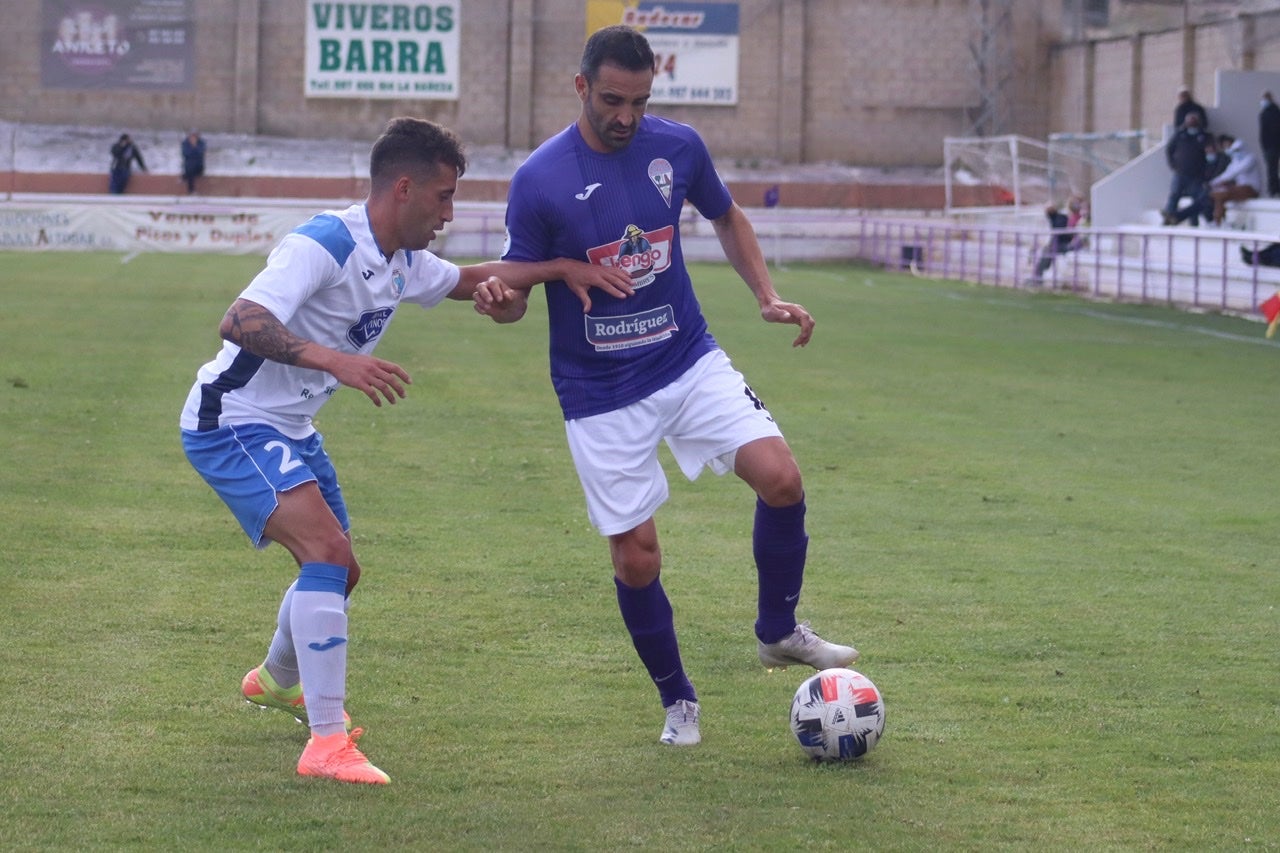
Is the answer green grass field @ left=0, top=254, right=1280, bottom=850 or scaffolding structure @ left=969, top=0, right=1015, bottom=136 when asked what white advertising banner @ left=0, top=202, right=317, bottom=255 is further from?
scaffolding structure @ left=969, top=0, right=1015, bottom=136

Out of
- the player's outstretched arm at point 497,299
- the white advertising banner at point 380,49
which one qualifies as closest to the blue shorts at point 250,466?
the player's outstretched arm at point 497,299

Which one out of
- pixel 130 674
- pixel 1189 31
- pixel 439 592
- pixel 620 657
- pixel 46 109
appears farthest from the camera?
pixel 46 109

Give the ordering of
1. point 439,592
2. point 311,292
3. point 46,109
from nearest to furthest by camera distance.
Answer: point 311,292
point 439,592
point 46,109

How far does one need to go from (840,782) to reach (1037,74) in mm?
48969

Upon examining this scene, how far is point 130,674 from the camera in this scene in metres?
5.63

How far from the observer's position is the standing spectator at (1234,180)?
2856 centimetres

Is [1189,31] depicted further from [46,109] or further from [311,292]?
[311,292]

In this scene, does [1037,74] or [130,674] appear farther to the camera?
[1037,74]

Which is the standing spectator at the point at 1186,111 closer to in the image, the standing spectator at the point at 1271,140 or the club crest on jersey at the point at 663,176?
the standing spectator at the point at 1271,140

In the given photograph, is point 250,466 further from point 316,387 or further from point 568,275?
point 568,275

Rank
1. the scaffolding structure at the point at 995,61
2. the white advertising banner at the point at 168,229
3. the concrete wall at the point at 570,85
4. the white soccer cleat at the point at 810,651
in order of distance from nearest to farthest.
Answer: the white soccer cleat at the point at 810,651 → the white advertising banner at the point at 168,229 → the concrete wall at the point at 570,85 → the scaffolding structure at the point at 995,61

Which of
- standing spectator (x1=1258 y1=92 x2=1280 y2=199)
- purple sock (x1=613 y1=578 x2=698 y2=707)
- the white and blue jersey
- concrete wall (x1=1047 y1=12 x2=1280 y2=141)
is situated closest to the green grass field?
purple sock (x1=613 y1=578 x2=698 y2=707)

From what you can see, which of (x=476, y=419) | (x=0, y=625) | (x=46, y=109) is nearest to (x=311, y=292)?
(x=0, y=625)

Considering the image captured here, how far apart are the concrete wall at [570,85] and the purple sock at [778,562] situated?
44.8 m
